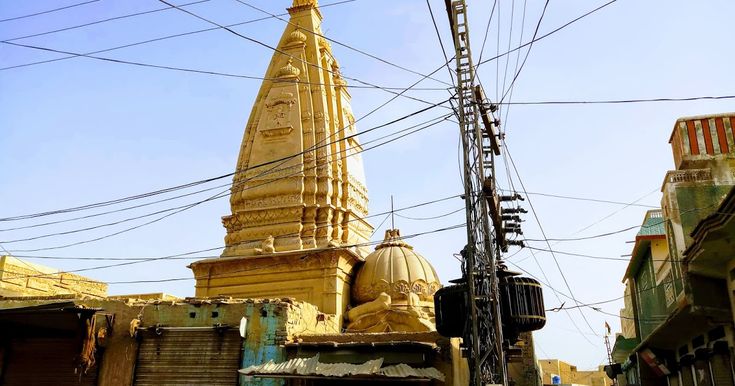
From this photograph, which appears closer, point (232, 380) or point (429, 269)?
point (232, 380)

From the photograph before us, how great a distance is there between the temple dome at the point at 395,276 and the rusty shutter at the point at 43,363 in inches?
361

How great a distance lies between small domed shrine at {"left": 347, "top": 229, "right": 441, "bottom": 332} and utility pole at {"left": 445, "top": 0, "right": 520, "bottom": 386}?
8.59 m

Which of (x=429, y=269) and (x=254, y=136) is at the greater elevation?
(x=254, y=136)

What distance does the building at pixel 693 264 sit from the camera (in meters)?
12.5

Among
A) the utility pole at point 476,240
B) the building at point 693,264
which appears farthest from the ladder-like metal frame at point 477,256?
the building at point 693,264

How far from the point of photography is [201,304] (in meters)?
15.4

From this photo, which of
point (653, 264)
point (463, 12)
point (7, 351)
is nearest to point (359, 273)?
point (653, 264)

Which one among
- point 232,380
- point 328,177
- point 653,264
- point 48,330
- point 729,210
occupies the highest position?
point 328,177

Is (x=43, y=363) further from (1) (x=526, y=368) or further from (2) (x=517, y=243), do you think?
(1) (x=526, y=368)

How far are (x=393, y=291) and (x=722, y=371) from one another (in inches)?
403

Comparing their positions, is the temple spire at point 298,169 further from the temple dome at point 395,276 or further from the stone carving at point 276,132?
the temple dome at point 395,276

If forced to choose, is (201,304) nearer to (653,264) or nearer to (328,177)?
(328,177)

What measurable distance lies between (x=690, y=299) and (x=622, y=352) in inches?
591

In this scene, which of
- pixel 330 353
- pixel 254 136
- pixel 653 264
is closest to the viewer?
pixel 330 353
